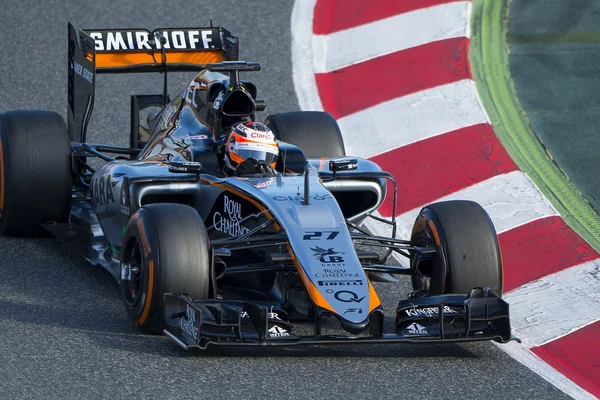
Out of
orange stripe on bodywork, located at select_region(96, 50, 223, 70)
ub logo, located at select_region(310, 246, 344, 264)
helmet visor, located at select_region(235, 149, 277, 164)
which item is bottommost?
ub logo, located at select_region(310, 246, 344, 264)

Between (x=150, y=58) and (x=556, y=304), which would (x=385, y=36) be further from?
(x=556, y=304)

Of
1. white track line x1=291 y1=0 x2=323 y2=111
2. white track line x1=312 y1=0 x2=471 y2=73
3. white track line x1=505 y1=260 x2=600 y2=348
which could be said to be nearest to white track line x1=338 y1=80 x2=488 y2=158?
white track line x1=291 y1=0 x2=323 y2=111

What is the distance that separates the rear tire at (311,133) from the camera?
350 inches

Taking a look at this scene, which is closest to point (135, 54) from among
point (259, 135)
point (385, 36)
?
point (259, 135)

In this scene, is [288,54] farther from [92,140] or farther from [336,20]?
[92,140]

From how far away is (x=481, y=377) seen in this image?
650 centimetres

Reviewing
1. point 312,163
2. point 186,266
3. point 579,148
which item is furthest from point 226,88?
point 579,148

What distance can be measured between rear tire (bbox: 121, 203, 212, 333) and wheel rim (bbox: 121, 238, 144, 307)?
0.12 metres

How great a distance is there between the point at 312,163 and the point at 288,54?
12.6 feet

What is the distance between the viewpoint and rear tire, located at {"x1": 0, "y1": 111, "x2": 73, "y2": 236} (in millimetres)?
8367

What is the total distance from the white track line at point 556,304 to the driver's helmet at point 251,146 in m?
1.65

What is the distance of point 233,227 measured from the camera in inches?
286

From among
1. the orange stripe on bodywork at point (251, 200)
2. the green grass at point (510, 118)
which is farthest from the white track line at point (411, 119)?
the orange stripe on bodywork at point (251, 200)

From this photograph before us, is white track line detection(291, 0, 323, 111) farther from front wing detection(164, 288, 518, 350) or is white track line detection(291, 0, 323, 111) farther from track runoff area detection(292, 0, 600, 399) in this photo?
front wing detection(164, 288, 518, 350)
